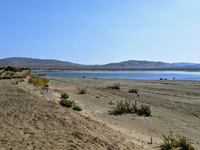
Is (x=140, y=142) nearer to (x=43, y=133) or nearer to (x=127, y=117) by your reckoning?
(x=43, y=133)

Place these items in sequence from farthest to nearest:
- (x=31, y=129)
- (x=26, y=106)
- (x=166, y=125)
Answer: (x=166, y=125) < (x=26, y=106) < (x=31, y=129)

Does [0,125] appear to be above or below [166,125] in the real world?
above

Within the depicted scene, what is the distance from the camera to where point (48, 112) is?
8.37 meters

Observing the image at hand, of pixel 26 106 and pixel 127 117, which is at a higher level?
pixel 26 106

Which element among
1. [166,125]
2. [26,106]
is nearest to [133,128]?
[166,125]

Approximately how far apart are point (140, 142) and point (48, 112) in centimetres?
343

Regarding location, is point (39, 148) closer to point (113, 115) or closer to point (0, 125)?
point (0, 125)

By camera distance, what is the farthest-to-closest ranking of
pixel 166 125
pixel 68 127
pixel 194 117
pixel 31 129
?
1. pixel 194 117
2. pixel 166 125
3. pixel 68 127
4. pixel 31 129

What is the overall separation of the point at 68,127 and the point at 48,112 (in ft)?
5.43

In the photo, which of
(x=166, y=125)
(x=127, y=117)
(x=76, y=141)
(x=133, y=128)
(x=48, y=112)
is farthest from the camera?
(x=127, y=117)

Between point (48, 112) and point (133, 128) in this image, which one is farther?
point (133, 128)

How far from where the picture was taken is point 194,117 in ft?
43.4

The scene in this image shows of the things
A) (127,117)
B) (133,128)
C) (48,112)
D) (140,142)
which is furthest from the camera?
(127,117)

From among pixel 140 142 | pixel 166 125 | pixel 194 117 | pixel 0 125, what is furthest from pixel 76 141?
pixel 194 117
